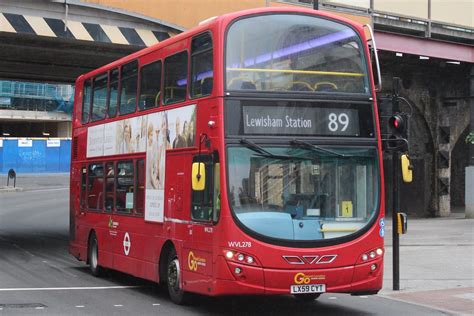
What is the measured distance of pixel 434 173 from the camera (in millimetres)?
33406

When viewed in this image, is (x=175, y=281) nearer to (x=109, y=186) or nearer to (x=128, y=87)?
(x=109, y=186)

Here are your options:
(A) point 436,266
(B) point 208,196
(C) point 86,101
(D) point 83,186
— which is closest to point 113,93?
(C) point 86,101

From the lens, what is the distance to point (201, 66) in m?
11.2

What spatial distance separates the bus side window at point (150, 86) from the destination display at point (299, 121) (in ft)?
8.96

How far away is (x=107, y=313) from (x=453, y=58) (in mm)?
20667

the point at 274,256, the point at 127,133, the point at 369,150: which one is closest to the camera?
the point at 274,256

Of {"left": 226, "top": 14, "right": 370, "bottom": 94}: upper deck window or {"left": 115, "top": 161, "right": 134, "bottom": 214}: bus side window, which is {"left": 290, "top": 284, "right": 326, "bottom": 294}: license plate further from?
{"left": 115, "top": 161, "right": 134, "bottom": 214}: bus side window

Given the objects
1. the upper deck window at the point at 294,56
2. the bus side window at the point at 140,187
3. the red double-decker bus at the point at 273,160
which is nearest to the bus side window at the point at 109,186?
the bus side window at the point at 140,187

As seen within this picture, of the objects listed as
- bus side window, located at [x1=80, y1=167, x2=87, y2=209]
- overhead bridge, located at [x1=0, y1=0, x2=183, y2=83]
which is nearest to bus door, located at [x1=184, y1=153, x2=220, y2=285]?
bus side window, located at [x1=80, y1=167, x2=87, y2=209]

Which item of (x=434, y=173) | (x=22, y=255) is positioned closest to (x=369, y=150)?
(x=22, y=255)

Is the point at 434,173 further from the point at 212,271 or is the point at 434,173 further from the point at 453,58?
the point at 212,271

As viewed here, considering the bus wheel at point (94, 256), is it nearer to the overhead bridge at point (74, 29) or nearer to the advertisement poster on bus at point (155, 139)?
the advertisement poster on bus at point (155, 139)

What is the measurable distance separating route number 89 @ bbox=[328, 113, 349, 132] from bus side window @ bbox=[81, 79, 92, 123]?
7205 millimetres

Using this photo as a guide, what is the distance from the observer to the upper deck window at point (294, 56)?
10555mm
